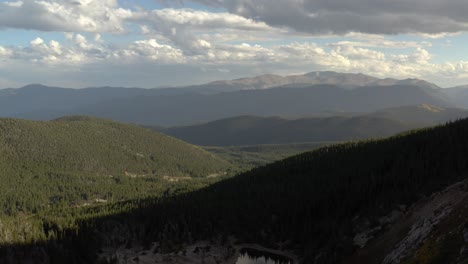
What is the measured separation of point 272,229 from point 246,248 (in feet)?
46.5

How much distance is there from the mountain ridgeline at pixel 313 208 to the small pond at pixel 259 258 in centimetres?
641

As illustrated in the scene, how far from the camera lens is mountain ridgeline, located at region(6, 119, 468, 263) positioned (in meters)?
128

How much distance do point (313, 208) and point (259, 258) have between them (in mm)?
32618

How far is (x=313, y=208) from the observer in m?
159

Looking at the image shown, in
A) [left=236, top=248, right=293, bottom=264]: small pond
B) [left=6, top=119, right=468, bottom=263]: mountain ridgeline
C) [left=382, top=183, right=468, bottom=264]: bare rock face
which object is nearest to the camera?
[left=382, top=183, right=468, bottom=264]: bare rock face

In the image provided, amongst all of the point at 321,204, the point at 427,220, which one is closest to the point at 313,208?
the point at 321,204

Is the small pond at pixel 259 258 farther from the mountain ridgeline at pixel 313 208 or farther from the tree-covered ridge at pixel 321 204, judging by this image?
the tree-covered ridge at pixel 321 204

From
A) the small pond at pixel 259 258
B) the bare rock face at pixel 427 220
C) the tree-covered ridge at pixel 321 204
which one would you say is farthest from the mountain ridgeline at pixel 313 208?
the bare rock face at pixel 427 220

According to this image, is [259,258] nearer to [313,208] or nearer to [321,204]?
[313,208]

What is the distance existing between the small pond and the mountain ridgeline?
641cm

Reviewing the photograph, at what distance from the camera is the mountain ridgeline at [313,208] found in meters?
128

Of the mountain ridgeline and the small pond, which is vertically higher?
the mountain ridgeline

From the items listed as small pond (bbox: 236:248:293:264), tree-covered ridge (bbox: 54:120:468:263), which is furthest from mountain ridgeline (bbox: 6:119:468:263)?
small pond (bbox: 236:248:293:264)

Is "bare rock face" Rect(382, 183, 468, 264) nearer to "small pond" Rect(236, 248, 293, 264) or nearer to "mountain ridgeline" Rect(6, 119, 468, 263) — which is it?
"mountain ridgeline" Rect(6, 119, 468, 263)
